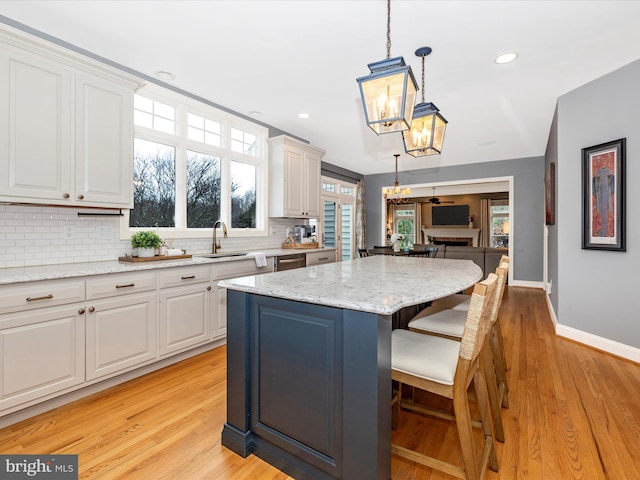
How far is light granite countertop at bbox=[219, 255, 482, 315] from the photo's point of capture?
136cm

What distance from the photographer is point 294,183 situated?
473 cm

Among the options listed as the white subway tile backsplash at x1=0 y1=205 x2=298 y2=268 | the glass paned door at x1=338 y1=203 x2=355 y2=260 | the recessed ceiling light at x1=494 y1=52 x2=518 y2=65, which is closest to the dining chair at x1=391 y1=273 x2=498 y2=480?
the recessed ceiling light at x1=494 y1=52 x2=518 y2=65

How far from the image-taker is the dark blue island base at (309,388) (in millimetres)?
1333

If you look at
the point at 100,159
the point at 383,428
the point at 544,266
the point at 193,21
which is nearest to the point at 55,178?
the point at 100,159

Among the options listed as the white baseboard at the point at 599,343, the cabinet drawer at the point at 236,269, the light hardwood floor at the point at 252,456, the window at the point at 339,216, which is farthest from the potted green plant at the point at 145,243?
the white baseboard at the point at 599,343

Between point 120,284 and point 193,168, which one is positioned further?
point 193,168

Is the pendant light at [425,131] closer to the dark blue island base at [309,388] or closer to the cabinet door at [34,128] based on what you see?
the dark blue island base at [309,388]

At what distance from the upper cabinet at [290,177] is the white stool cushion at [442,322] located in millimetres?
2860

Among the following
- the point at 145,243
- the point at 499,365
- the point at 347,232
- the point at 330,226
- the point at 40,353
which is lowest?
the point at 499,365

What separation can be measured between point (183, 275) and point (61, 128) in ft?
4.62

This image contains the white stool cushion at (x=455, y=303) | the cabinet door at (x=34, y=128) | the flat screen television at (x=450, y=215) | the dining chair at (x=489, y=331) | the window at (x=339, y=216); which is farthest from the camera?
the flat screen television at (x=450, y=215)

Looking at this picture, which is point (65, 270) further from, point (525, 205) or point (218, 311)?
point (525, 205)

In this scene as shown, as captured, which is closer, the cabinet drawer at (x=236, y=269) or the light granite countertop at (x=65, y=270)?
the light granite countertop at (x=65, y=270)

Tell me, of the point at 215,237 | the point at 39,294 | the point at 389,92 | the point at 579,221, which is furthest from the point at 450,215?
the point at 39,294
